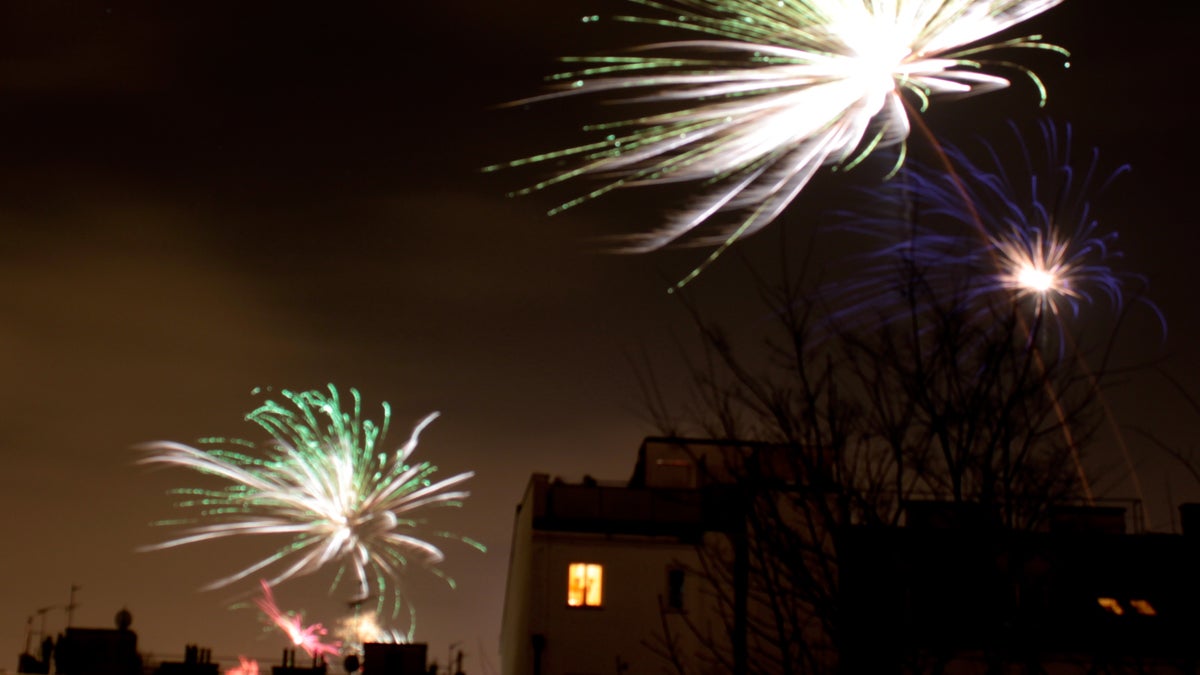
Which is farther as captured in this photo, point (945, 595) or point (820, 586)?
point (945, 595)

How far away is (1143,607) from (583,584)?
1406 cm

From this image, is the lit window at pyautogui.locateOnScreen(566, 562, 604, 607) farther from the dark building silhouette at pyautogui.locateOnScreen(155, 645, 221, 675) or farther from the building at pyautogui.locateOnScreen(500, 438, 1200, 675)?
the dark building silhouette at pyautogui.locateOnScreen(155, 645, 221, 675)

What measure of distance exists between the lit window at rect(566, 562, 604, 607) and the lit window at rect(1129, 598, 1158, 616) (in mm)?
13409

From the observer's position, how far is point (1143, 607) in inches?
1246

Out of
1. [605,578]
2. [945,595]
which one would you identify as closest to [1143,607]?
[605,578]

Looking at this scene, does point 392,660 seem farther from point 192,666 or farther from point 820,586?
point 820,586

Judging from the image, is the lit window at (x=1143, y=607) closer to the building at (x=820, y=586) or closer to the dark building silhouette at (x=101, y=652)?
the building at (x=820, y=586)

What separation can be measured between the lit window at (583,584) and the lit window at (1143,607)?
44.0 ft

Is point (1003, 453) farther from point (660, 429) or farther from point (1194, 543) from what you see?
point (1194, 543)

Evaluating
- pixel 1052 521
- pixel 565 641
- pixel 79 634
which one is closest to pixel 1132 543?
pixel 565 641

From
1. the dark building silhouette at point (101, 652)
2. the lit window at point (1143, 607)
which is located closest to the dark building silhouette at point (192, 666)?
the dark building silhouette at point (101, 652)

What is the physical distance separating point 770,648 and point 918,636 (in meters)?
18.0

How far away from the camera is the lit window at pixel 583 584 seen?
35531mm

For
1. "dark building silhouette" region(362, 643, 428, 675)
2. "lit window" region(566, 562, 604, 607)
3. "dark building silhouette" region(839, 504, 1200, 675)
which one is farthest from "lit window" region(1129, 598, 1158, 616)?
"dark building silhouette" region(362, 643, 428, 675)
